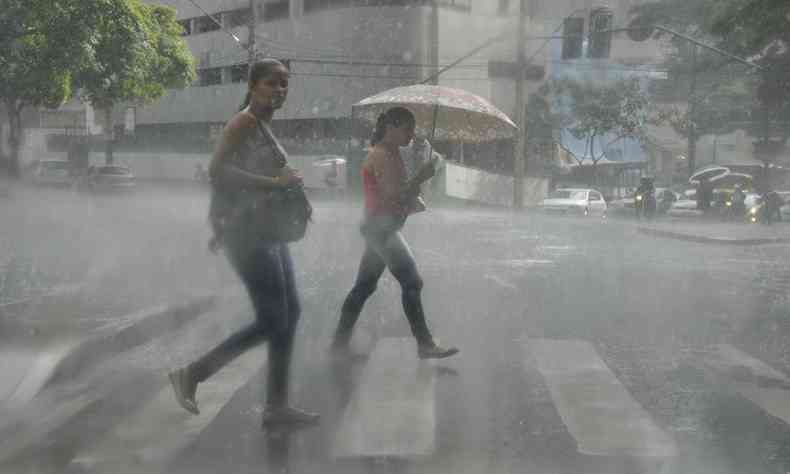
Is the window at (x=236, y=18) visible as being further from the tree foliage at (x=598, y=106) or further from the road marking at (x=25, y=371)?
the road marking at (x=25, y=371)

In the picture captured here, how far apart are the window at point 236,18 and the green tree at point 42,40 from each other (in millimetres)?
31875

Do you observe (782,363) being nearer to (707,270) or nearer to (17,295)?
(17,295)

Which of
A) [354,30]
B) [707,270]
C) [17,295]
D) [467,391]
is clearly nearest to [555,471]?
[467,391]

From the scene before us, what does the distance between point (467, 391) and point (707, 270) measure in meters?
9.81

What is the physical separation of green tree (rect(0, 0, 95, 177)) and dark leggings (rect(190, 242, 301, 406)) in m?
14.9

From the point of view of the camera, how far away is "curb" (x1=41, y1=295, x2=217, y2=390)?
22.3ft

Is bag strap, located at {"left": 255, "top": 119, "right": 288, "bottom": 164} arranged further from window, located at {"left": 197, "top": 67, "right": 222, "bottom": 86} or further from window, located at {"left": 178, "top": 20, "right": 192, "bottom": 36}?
window, located at {"left": 178, "top": 20, "right": 192, "bottom": 36}

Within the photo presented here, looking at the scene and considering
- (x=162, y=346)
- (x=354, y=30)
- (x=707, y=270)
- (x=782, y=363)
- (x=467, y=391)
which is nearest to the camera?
(x=467, y=391)

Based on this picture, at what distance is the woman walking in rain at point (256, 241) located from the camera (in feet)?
17.2

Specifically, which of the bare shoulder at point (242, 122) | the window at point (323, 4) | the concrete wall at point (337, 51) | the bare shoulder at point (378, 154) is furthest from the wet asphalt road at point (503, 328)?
the window at point (323, 4)

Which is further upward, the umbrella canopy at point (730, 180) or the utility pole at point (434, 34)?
the utility pole at point (434, 34)

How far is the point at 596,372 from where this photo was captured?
22.6 ft

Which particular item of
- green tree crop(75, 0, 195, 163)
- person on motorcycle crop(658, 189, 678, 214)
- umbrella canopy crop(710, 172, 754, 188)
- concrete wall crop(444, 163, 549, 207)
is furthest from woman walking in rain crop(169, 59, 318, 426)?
umbrella canopy crop(710, 172, 754, 188)

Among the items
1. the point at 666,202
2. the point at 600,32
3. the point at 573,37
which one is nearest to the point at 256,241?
the point at 600,32
